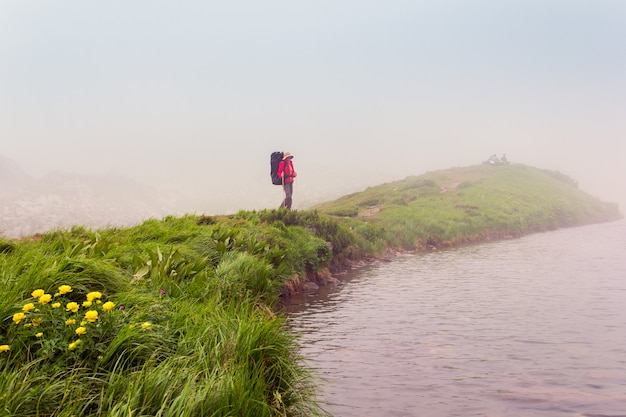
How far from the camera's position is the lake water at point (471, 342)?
5738 mm

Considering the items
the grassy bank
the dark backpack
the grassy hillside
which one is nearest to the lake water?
the grassy bank

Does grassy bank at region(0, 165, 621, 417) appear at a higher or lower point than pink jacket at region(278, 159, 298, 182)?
lower

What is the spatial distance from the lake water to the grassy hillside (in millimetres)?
11356

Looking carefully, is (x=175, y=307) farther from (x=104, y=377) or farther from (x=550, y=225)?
(x=550, y=225)

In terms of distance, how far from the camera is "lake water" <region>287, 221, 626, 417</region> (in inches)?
226

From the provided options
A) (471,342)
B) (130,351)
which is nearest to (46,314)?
(130,351)

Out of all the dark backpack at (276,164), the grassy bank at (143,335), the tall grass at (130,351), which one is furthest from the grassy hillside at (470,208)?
the tall grass at (130,351)

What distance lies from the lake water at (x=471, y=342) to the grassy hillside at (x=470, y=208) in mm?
11356

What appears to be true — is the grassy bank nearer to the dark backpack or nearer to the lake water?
the lake water

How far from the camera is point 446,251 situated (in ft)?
77.0

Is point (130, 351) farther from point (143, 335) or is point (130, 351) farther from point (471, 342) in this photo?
point (471, 342)

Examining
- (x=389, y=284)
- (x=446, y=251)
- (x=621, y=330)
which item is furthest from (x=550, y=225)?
(x=621, y=330)

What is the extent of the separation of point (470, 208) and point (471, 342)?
28558mm

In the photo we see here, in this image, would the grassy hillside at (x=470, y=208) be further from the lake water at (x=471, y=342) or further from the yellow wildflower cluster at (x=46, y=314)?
the yellow wildflower cluster at (x=46, y=314)
